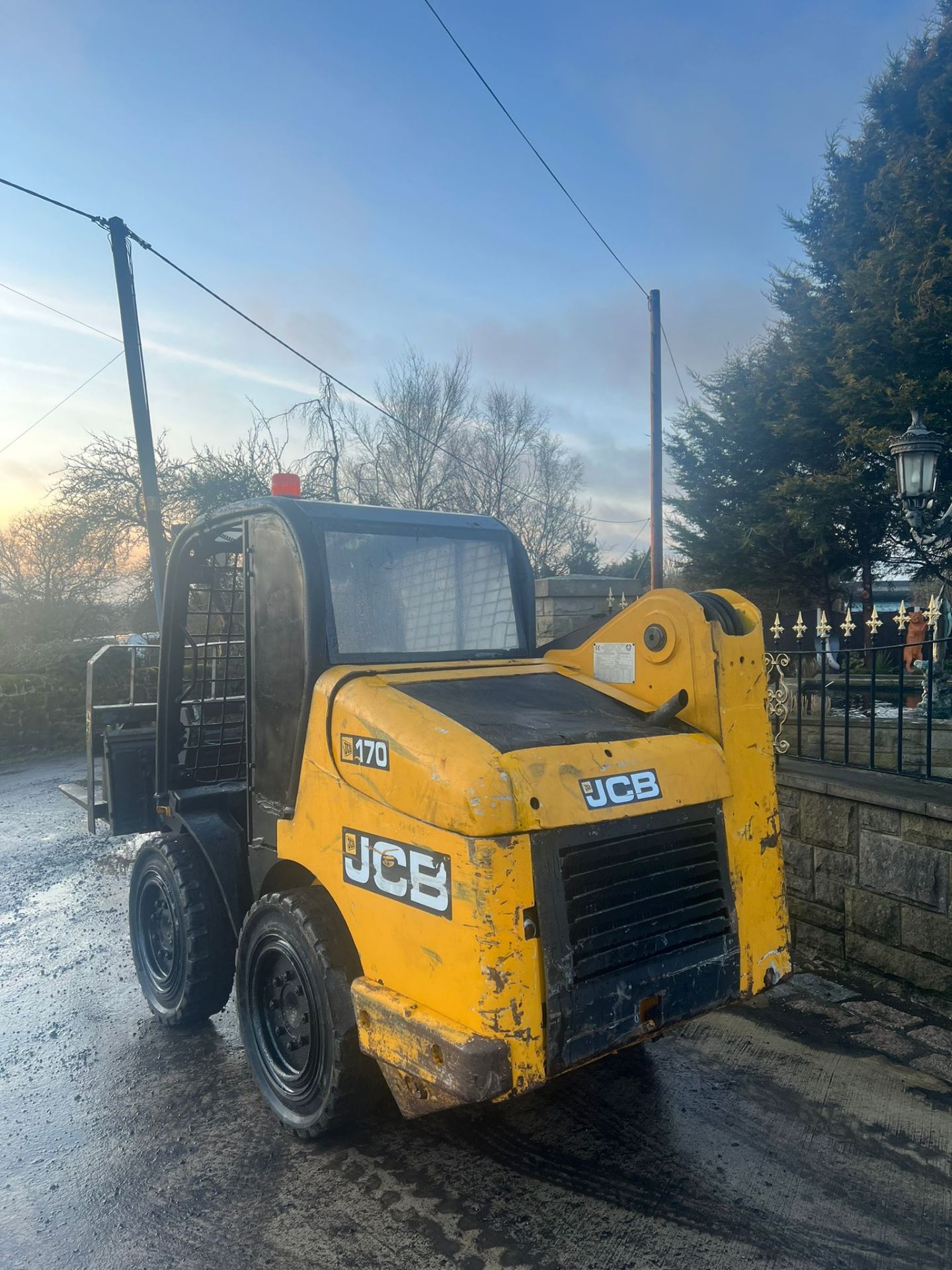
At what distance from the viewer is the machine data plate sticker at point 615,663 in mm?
3484

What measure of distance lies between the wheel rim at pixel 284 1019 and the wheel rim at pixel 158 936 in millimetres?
805

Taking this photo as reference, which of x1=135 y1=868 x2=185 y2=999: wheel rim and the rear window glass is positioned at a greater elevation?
the rear window glass

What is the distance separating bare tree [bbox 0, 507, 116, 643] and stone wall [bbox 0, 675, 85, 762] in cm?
497

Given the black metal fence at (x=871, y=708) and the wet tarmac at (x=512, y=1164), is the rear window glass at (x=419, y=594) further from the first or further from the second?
the wet tarmac at (x=512, y=1164)

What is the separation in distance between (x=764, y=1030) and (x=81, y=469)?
606 inches

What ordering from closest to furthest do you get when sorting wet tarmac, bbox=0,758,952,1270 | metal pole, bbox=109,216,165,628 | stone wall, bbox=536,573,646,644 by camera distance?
wet tarmac, bbox=0,758,952,1270 < stone wall, bbox=536,573,646,644 < metal pole, bbox=109,216,165,628

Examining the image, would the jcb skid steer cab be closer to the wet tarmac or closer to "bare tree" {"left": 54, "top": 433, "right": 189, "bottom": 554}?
the wet tarmac

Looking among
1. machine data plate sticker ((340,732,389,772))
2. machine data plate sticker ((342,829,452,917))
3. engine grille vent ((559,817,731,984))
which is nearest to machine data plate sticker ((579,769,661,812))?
engine grille vent ((559,817,731,984))

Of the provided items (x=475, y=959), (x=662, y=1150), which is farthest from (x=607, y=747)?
(x=662, y=1150)

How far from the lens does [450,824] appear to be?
2.45 metres

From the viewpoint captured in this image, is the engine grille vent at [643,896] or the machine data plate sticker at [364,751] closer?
the engine grille vent at [643,896]

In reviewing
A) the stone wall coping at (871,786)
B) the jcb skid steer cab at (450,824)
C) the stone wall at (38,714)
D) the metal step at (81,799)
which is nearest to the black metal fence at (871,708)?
the stone wall coping at (871,786)

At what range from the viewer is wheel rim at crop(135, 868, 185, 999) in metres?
4.08

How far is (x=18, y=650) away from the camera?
Result: 613 inches
